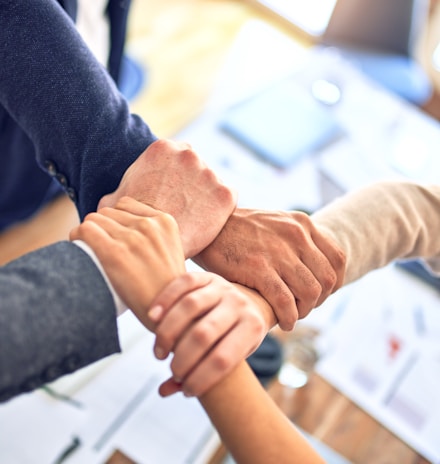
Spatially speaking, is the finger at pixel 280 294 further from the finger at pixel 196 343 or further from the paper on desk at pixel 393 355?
the paper on desk at pixel 393 355

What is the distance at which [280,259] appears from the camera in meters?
0.73

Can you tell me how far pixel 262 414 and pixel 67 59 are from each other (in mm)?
551

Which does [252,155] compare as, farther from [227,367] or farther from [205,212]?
[227,367]

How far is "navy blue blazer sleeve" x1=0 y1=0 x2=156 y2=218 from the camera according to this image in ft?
2.39

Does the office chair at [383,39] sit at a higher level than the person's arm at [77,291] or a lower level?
lower

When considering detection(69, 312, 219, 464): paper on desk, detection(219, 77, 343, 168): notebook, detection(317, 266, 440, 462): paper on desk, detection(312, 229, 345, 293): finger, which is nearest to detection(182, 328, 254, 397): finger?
detection(312, 229, 345, 293): finger

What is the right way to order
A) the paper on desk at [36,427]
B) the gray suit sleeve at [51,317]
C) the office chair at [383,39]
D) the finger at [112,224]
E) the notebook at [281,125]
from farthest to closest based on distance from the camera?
the office chair at [383,39] < the notebook at [281,125] < the paper on desk at [36,427] < the finger at [112,224] < the gray suit sleeve at [51,317]

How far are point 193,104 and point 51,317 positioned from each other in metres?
2.40

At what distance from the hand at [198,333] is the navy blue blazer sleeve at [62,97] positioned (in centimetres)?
27

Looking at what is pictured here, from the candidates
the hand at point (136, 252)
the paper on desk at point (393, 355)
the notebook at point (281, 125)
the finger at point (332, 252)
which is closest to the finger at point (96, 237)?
the hand at point (136, 252)

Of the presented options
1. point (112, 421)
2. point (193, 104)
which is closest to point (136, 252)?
point (112, 421)

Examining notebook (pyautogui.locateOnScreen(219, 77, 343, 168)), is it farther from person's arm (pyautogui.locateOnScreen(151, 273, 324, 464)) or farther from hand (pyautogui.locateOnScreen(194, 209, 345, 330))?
person's arm (pyautogui.locateOnScreen(151, 273, 324, 464))

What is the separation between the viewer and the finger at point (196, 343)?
54 centimetres

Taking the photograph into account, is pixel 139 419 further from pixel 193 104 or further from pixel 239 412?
pixel 193 104
